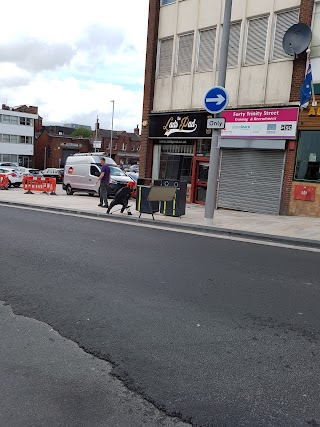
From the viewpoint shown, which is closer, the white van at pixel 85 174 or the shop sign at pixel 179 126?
the shop sign at pixel 179 126

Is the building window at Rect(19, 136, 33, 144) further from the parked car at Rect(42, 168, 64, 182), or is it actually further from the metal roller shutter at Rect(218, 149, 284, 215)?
the metal roller shutter at Rect(218, 149, 284, 215)

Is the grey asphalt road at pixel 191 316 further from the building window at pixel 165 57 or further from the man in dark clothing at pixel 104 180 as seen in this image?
the building window at pixel 165 57

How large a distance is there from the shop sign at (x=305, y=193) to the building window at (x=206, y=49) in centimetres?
653

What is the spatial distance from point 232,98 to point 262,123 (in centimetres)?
193

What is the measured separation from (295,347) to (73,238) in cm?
601

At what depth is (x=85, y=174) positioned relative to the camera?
2100 cm

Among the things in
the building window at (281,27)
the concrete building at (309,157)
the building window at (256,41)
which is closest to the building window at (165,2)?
A: the building window at (256,41)

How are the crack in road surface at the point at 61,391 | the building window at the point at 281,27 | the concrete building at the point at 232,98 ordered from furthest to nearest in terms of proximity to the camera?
1. the concrete building at the point at 232,98
2. the building window at the point at 281,27
3. the crack in road surface at the point at 61,391

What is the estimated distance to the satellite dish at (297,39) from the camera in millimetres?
13258

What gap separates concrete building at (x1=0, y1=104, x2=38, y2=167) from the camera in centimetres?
5972

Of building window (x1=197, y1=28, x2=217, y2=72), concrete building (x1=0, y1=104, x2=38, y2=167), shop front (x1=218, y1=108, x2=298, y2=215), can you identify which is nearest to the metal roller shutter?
shop front (x1=218, y1=108, x2=298, y2=215)

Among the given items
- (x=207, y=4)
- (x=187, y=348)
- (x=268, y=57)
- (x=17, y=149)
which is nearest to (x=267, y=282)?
(x=187, y=348)

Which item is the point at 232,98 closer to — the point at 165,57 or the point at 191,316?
the point at 165,57

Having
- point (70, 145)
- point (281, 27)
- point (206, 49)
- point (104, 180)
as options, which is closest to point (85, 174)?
point (104, 180)
